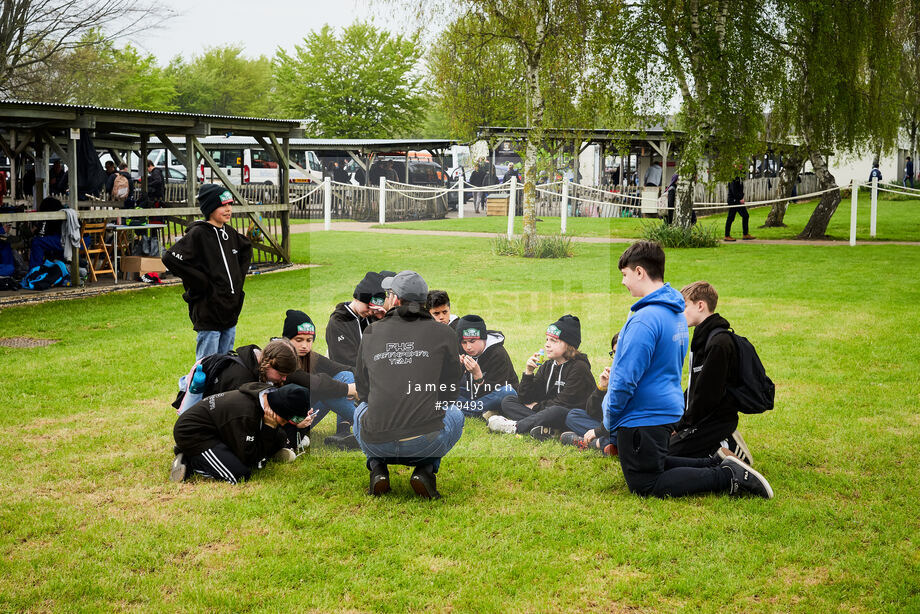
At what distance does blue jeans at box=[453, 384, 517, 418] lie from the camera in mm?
6212

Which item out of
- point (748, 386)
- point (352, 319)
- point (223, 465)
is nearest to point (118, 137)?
point (352, 319)

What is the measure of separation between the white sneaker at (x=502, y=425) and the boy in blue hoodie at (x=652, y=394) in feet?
4.40

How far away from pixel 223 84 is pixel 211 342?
65338mm

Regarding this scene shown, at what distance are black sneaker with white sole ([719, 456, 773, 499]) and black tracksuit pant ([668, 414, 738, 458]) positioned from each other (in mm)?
271

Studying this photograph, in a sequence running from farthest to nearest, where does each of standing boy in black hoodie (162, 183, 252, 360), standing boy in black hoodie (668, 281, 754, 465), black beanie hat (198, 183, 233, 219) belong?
1. black beanie hat (198, 183, 233, 219)
2. standing boy in black hoodie (162, 183, 252, 360)
3. standing boy in black hoodie (668, 281, 754, 465)

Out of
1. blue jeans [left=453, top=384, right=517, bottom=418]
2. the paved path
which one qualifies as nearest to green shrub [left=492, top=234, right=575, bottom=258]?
the paved path

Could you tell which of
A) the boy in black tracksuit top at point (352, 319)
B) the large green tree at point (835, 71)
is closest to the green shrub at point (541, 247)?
the large green tree at point (835, 71)

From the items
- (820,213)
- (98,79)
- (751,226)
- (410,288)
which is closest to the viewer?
(410,288)

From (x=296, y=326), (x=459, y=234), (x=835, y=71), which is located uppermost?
(x=835, y=71)

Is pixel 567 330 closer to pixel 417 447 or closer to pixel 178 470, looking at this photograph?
pixel 417 447

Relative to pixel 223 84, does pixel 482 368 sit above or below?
below

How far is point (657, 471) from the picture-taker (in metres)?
4.91

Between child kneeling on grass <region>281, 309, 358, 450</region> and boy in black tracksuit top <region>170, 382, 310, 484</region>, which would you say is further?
child kneeling on grass <region>281, 309, 358, 450</region>

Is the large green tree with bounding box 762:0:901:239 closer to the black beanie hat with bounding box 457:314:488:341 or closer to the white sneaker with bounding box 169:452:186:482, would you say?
the black beanie hat with bounding box 457:314:488:341
